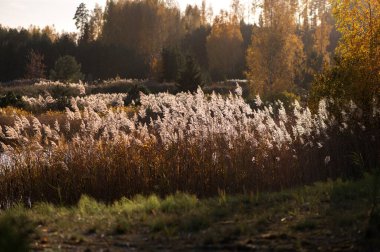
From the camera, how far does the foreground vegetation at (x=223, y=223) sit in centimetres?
454

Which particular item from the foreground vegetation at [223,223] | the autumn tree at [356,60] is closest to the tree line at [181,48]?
the autumn tree at [356,60]

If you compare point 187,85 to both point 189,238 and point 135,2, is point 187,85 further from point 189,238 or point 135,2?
point 135,2

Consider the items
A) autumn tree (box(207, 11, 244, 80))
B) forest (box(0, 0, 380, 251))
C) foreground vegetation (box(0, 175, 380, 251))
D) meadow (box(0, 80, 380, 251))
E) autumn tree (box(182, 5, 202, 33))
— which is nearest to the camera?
foreground vegetation (box(0, 175, 380, 251))

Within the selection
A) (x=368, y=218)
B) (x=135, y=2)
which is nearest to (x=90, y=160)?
(x=368, y=218)

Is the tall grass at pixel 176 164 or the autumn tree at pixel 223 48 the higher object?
the autumn tree at pixel 223 48

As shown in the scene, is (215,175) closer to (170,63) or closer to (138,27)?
(170,63)

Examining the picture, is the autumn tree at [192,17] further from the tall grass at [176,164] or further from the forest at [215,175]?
the tall grass at [176,164]

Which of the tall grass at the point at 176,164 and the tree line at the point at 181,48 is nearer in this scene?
the tall grass at the point at 176,164

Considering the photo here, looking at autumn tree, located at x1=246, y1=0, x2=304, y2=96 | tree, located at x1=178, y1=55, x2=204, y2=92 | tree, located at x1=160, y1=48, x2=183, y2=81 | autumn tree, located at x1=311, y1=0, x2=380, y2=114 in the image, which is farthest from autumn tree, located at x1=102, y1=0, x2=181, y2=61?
autumn tree, located at x1=311, y1=0, x2=380, y2=114

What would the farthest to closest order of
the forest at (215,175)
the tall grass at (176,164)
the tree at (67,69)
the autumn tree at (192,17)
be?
the autumn tree at (192,17) → the tree at (67,69) → the tall grass at (176,164) → the forest at (215,175)

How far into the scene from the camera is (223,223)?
Answer: 204 inches

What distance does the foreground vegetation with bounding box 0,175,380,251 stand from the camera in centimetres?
454

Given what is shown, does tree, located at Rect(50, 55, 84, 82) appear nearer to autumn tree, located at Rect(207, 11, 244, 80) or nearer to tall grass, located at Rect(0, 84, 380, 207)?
autumn tree, located at Rect(207, 11, 244, 80)

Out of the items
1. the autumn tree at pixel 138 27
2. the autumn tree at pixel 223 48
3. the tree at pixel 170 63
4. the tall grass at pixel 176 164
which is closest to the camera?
the tall grass at pixel 176 164
